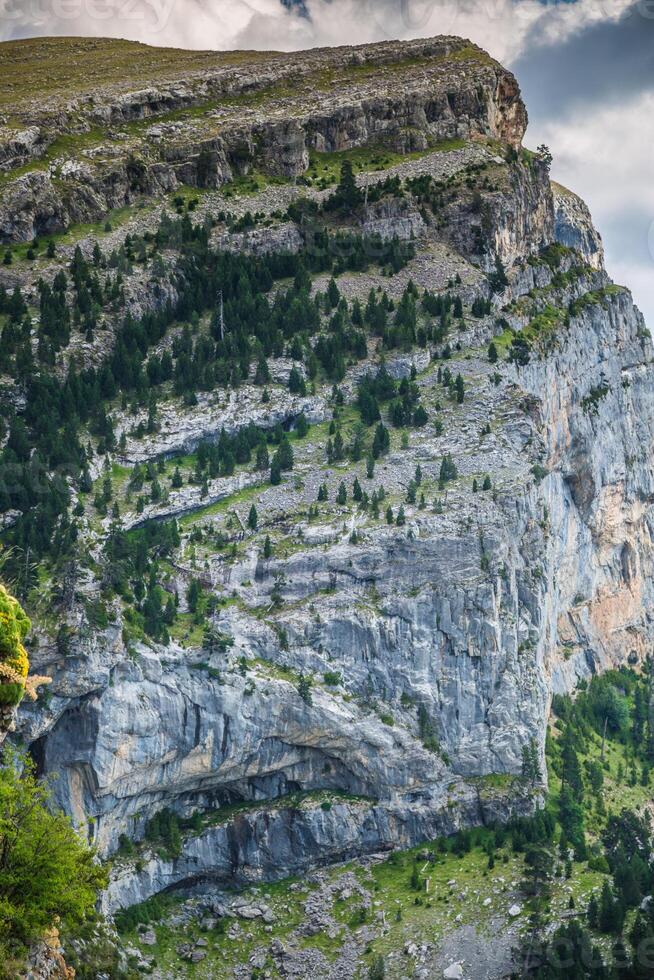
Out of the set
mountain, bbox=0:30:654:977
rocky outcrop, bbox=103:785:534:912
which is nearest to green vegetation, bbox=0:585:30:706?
mountain, bbox=0:30:654:977

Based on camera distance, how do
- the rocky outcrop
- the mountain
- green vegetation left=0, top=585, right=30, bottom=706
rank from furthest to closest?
the rocky outcrop < the mountain < green vegetation left=0, top=585, right=30, bottom=706

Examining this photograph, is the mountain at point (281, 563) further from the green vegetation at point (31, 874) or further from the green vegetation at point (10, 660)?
the green vegetation at point (10, 660)

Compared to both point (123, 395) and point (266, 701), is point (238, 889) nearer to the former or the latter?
point (266, 701)

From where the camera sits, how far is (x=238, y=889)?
138000 mm

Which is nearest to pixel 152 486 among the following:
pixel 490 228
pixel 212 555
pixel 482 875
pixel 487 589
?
pixel 212 555

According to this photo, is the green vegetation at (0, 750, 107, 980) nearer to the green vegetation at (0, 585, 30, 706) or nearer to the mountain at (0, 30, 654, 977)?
the green vegetation at (0, 585, 30, 706)

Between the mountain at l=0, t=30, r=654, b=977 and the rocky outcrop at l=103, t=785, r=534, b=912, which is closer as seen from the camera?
the mountain at l=0, t=30, r=654, b=977

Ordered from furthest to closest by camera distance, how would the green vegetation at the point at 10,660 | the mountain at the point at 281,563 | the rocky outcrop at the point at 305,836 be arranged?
the rocky outcrop at the point at 305,836, the mountain at the point at 281,563, the green vegetation at the point at 10,660

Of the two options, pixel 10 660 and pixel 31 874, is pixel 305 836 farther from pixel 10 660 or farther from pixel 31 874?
pixel 10 660

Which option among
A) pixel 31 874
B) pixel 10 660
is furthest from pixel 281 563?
pixel 10 660

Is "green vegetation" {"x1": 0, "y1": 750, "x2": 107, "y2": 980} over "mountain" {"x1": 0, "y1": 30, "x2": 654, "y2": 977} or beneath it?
beneath

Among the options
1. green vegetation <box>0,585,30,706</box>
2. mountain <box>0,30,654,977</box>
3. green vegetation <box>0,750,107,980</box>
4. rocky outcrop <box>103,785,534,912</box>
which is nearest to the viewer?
green vegetation <box>0,585,30,706</box>

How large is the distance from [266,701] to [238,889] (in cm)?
1990

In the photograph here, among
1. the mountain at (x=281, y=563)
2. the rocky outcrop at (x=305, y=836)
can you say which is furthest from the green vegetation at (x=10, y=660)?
the rocky outcrop at (x=305, y=836)
